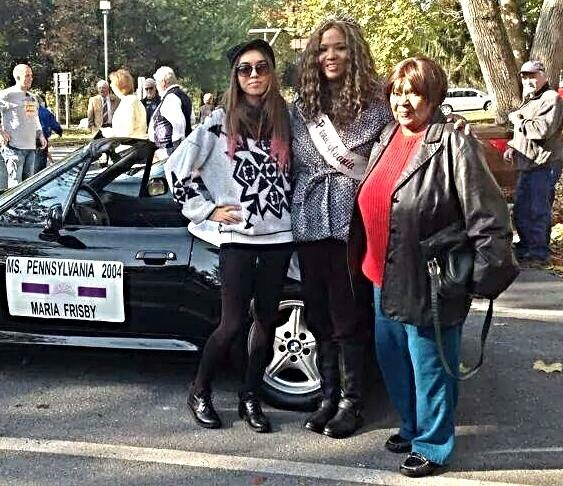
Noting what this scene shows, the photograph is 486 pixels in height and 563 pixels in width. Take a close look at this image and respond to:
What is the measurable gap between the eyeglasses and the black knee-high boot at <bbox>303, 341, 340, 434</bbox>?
1285 mm

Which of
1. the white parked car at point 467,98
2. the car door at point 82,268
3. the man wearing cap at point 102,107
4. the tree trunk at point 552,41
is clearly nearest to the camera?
the car door at point 82,268

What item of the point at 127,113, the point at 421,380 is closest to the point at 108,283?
the point at 421,380

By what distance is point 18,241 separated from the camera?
4375 mm

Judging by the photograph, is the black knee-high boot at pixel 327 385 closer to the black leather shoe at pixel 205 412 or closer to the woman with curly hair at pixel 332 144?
the woman with curly hair at pixel 332 144

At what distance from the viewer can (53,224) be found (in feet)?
14.0

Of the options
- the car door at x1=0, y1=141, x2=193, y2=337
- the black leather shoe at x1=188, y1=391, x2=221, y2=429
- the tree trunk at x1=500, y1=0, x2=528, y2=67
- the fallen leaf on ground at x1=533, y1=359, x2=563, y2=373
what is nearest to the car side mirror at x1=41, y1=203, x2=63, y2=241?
the car door at x1=0, y1=141, x2=193, y2=337

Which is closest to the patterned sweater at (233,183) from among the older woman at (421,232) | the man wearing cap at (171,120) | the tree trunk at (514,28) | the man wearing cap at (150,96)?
the older woman at (421,232)

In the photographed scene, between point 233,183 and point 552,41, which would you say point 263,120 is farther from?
point 552,41

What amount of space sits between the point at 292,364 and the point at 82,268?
3.92ft

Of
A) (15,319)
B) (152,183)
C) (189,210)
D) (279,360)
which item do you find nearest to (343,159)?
(189,210)

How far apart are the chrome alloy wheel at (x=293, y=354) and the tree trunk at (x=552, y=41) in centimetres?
733

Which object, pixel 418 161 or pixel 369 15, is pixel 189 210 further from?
pixel 369 15

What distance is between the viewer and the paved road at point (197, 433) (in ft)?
11.4

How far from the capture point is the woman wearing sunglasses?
3568 millimetres
